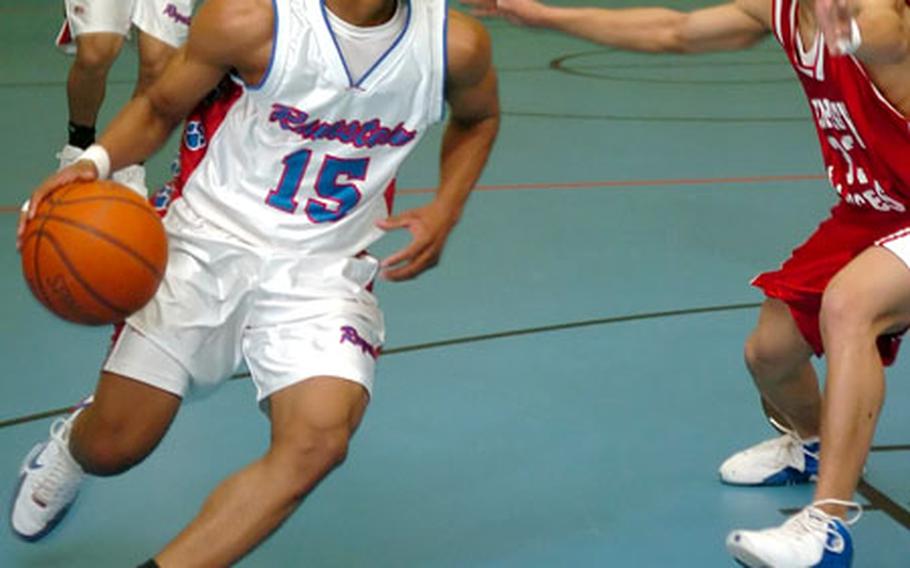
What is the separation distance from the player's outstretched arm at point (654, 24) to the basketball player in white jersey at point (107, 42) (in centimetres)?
252

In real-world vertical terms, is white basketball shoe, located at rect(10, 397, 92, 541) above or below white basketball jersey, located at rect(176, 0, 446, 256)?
below

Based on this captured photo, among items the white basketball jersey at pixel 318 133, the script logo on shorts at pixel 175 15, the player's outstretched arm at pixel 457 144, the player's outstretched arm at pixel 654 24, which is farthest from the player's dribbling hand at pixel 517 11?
the script logo on shorts at pixel 175 15

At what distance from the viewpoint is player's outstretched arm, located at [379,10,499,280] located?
10.3 ft

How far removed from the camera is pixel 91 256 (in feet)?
9.40

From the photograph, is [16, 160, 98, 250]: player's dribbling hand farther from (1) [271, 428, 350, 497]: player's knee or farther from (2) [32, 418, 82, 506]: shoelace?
(1) [271, 428, 350, 497]: player's knee

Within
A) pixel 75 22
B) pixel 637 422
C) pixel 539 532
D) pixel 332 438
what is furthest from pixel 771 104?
pixel 332 438

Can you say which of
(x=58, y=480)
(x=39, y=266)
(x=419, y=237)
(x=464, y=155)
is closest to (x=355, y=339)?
(x=419, y=237)

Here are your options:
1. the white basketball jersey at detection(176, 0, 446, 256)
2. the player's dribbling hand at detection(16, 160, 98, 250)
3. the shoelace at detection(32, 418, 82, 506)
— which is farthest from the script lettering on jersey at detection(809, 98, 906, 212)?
the shoelace at detection(32, 418, 82, 506)

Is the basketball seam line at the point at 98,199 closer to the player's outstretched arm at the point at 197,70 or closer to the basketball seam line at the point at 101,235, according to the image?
the basketball seam line at the point at 101,235

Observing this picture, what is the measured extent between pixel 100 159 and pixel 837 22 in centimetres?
148

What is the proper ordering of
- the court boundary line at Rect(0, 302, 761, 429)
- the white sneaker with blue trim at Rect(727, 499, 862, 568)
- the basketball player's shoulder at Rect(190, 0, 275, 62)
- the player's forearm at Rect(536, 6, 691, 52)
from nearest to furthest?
the white sneaker with blue trim at Rect(727, 499, 862, 568), the basketball player's shoulder at Rect(190, 0, 275, 62), the player's forearm at Rect(536, 6, 691, 52), the court boundary line at Rect(0, 302, 761, 429)

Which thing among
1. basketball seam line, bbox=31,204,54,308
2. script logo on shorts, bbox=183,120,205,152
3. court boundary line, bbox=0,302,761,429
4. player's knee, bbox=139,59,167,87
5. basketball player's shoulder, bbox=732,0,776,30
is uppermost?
basketball player's shoulder, bbox=732,0,776,30

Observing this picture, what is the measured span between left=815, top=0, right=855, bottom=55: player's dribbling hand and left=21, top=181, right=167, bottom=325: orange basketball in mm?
1354

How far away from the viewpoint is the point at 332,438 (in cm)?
287
